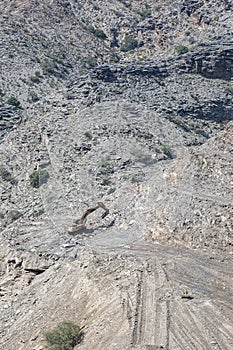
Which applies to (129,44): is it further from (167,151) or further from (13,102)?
(167,151)

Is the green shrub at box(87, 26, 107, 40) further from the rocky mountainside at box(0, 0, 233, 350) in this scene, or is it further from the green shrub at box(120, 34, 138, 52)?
the green shrub at box(120, 34, 138, 52)

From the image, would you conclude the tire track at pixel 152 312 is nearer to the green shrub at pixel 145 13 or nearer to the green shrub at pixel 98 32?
the green shrub at pixel 98 32

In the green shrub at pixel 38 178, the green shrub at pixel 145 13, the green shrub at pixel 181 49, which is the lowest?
the green shrub at pixel 38 178

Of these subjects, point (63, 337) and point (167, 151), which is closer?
point (63, 337)

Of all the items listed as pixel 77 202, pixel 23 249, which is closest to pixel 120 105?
pixel 77 202

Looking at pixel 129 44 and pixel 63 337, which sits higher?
pixel 129 44

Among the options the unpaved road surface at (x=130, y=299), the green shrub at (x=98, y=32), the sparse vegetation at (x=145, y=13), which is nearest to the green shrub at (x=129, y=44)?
the green shrub at (x=98, y=32)

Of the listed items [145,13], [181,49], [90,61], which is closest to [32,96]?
[90,61]
